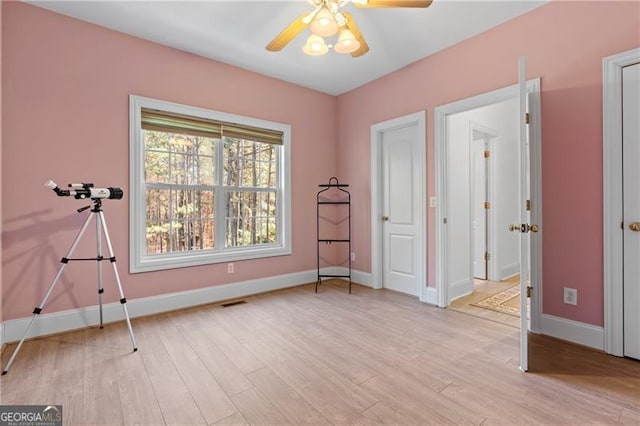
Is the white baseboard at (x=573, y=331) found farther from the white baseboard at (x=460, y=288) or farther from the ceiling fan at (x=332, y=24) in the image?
the ceiling fan at (x=332, y=24)

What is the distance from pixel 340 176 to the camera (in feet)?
16.0

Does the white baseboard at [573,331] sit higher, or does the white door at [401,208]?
the white door at [401,208]

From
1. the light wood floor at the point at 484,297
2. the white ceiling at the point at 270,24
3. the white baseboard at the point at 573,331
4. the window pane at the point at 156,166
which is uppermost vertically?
the white ceiling at the point at 270,24

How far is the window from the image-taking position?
3.27 meters

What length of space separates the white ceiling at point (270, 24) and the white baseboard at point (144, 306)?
2722 mm

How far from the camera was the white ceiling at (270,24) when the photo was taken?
2.70 m

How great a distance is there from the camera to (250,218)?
4160mm

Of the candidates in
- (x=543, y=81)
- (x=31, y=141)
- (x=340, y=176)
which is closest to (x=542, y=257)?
(x=543, y=81)

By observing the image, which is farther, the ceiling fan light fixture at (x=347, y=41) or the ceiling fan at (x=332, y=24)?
the ceiling fan light fixture at (x=347, y=41)

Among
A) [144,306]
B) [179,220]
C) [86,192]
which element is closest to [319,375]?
[144,306]

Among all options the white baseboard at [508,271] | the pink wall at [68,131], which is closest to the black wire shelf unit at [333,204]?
the pink wall at [68,131]

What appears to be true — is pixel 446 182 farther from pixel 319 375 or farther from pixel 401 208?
pixel 319 375

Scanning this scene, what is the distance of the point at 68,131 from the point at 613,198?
461 centimetres

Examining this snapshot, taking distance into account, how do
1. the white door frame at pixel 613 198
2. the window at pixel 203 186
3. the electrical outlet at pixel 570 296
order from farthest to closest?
the window at pixel 203 186, the electrical outlet at pixel 570 296, the white door frame at pixel 613 198
